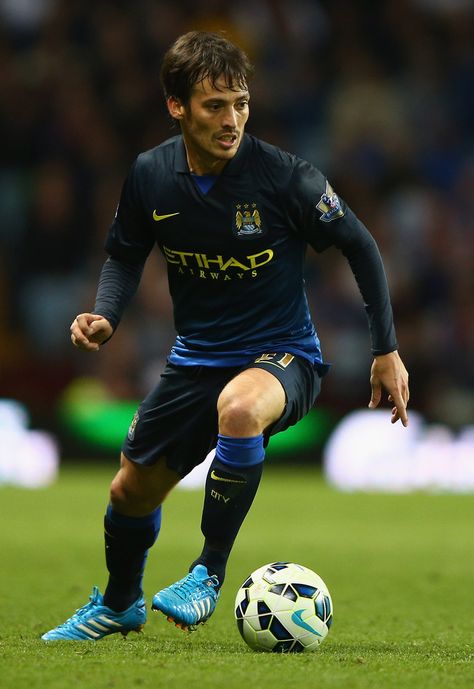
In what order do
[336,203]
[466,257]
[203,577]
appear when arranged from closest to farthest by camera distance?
[203,577], [336,203], [466,257]

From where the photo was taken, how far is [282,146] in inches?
531

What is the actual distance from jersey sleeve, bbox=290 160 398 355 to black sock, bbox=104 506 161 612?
103 centimetres

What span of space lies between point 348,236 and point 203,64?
74cm

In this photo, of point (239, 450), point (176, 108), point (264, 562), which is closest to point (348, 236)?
point (176, 108)

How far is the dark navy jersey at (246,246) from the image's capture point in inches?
178

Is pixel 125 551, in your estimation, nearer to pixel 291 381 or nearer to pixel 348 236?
pixel 291 381

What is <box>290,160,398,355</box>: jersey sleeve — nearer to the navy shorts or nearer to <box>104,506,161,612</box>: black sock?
the navy shorts

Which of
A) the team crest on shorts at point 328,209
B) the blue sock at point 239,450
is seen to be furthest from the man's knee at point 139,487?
the team crest on shorts at point 328,209

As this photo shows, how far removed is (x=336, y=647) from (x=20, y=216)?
971 centimetres

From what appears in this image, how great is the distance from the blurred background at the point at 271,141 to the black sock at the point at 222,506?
7635mm

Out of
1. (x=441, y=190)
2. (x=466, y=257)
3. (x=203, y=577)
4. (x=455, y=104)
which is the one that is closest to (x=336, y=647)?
(x=203, y=577)

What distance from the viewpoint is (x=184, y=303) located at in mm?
4691

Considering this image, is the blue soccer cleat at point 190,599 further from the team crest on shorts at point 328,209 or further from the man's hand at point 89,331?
the team crest on shorts at point 328,209

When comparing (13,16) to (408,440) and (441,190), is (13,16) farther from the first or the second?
(408,440)
